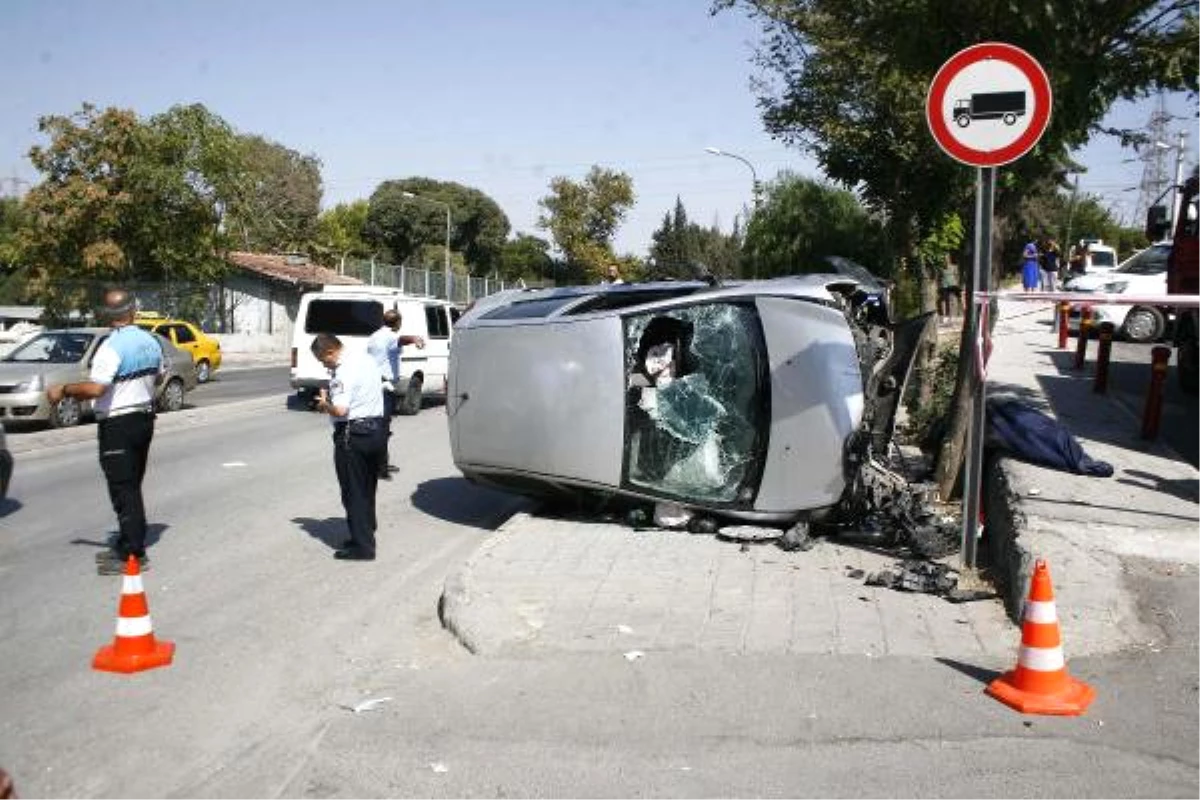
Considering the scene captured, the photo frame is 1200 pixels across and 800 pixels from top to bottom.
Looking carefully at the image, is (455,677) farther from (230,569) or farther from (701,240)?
(701,240)

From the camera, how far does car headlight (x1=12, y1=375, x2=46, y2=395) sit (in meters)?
15.5

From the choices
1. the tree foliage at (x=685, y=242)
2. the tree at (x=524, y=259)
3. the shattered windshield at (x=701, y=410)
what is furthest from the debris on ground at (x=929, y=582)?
the tree at (x=524, y=259)

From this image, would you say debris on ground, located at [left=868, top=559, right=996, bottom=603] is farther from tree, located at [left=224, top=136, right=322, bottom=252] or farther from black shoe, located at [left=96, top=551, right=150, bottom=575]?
tree, located at [left=224, top=136, right=322, bottom=252]

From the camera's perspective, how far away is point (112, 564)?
23.5ft

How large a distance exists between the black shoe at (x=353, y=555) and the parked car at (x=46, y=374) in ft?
28.9

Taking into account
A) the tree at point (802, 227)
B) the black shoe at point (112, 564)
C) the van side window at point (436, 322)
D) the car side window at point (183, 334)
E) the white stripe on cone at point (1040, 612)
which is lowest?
the black shoe at point (112, 564)

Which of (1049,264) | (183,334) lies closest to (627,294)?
(183,334)

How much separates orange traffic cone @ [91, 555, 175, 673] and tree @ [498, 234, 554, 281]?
71.2 meters

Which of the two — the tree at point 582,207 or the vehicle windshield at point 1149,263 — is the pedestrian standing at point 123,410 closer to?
the vehicle windshield at point 1149,263

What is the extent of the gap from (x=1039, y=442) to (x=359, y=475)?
5057 millimetres

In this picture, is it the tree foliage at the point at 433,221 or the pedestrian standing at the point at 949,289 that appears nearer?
the pedestrian standing at the point at 949,289

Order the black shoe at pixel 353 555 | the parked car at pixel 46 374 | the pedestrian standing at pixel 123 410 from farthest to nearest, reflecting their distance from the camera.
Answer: the parked car at pixel 46 374 < the black shoe at pixel 353 555 < the pedestrian standing at pixel 123 410

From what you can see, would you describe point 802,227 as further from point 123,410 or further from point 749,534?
point 123,410

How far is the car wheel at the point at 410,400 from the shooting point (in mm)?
17828
